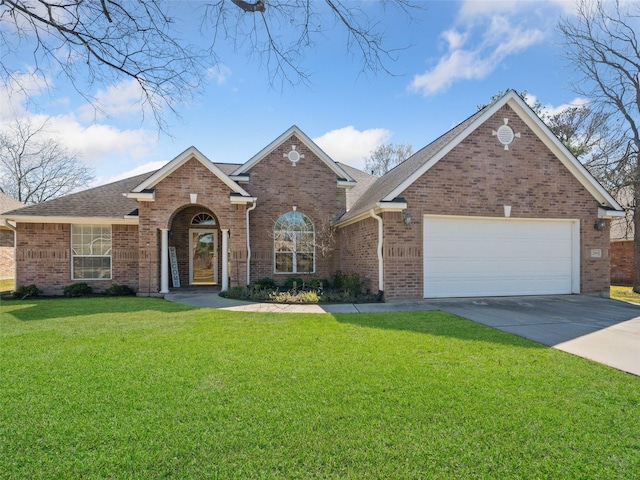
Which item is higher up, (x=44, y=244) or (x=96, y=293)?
(x=44, y=244)

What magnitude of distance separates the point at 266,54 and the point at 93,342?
5685mm

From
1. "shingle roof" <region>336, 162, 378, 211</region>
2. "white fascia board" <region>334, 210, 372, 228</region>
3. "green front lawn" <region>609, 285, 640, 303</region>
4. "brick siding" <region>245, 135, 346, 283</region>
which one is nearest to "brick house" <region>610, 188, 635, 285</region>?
"green front lawn" <region>609, 285, 640, 303</region>

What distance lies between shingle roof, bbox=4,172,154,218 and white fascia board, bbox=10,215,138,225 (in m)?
0.12

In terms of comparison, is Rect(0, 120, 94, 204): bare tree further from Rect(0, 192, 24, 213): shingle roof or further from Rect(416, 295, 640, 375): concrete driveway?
Rect(416, 295, 640, 375): concrete driveway

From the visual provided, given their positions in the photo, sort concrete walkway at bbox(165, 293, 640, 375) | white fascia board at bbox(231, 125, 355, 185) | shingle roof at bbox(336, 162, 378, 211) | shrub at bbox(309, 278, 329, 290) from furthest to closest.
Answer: shingle roof at bbox(336, 162, 378, 211) → white fascia board at bbox(231, 125, 355, 185) → shrub at bbox(309, 278, 329, 290) → concrete walkway at bbox(165, 293, 640, 375)

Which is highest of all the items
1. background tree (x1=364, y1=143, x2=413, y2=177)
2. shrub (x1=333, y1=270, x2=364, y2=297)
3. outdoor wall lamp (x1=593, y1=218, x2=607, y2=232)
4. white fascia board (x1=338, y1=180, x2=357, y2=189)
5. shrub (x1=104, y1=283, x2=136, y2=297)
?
background tree (x1=364, y1=143, x2=413, y2=177)

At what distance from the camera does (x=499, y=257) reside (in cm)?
1154

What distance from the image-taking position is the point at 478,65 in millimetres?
12586

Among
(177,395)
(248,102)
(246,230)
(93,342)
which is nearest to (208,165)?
(246,230)

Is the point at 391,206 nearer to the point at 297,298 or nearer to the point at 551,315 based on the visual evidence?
the point at 297,298

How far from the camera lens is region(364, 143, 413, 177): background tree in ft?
113

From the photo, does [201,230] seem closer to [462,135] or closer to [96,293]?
[96,293]

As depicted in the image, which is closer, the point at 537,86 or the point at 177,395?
the point at 177,395

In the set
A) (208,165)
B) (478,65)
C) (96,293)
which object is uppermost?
(478,65)
